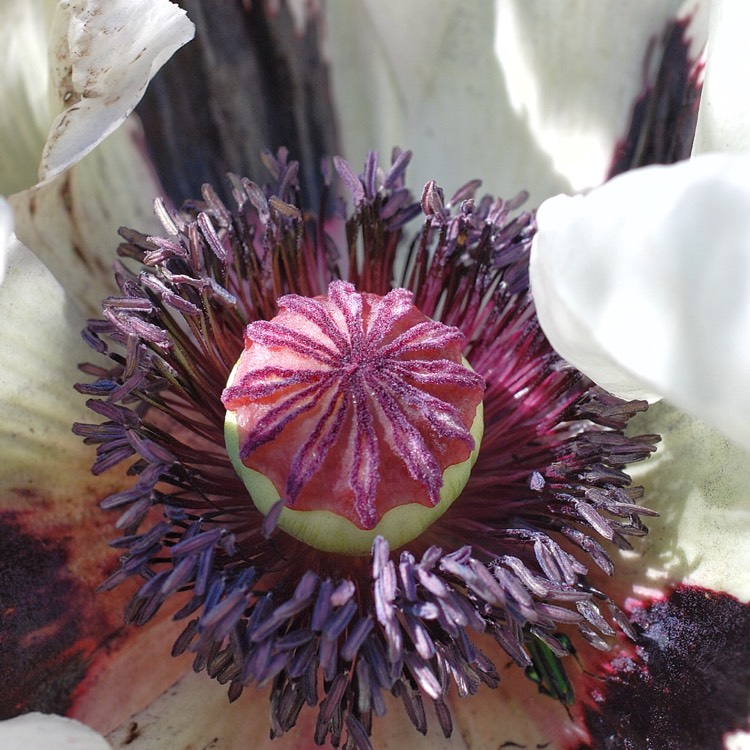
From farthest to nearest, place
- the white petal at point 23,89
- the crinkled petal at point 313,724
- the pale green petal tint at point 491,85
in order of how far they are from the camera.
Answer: the pale green petal tint at point 491,85 → the white petal at point 23,89 → the crinkled petal at point 313,724

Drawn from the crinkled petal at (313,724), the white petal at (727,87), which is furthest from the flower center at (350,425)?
the white petal at (727,87)

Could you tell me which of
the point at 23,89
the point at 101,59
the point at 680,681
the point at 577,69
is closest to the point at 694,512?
the point at 680,681

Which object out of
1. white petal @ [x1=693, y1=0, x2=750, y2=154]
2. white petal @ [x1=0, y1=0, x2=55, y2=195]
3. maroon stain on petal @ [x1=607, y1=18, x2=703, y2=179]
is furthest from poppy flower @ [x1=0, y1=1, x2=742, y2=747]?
white petal @ [x1=693, y1=0, x2=750, y2=154]

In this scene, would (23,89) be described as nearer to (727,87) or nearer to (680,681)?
(727,87)

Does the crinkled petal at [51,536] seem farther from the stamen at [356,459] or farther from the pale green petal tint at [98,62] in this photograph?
the pale green petal tint at [98,62]

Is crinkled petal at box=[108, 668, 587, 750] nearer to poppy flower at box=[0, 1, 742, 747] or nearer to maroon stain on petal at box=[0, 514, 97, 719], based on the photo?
poppy flower at box=[0, 1, 742, 747]
